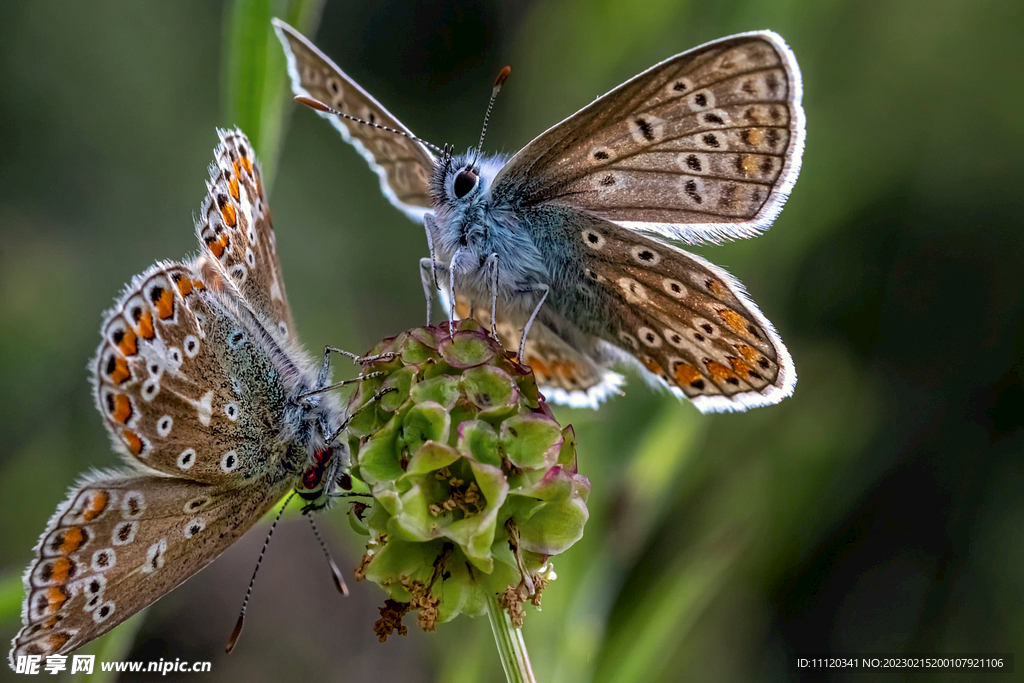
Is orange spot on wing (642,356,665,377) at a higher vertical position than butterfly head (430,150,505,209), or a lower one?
lower

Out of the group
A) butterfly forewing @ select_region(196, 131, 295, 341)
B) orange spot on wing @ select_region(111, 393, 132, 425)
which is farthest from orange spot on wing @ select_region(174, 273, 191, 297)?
orange spot on wing @ select_region(111, 393, 132, 425)

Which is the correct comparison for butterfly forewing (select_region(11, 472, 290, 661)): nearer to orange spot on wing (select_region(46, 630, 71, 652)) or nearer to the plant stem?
orange spot on wing (select_region(46, 630, 71, 652))

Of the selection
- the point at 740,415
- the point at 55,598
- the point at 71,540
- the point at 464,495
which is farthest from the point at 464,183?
the point at 740,415

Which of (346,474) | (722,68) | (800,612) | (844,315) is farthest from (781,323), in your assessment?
(346,474)

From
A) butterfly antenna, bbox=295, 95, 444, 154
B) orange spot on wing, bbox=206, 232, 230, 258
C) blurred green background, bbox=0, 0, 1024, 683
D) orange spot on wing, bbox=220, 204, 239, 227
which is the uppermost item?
butterfly antenna, bbox=295, 95, 444, 154

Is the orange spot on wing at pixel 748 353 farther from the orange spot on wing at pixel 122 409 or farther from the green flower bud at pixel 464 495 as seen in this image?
the orange spot on wing at pixel 122 409

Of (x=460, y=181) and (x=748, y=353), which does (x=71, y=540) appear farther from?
(x=748, y=353)
